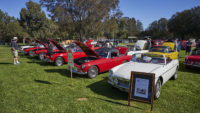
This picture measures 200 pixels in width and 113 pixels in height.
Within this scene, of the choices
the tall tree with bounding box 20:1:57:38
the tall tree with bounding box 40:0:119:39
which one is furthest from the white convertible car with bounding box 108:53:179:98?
the tall tree with bounding box 20:1:57:38

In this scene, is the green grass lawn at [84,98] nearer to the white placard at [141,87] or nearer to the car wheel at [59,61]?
the white placard at [141,87]

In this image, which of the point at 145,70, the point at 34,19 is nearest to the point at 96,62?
the point at 145,70

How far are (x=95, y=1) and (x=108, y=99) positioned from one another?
479 inches

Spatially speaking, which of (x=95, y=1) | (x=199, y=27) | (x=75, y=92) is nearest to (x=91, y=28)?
(x=95, y=1)

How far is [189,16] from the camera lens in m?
48.2

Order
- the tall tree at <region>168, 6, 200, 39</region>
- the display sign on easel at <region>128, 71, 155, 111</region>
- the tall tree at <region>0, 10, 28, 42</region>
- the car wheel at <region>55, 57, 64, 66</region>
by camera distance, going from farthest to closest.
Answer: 1. the tall tree at <region>168, 6, 200, 39</region>
2. the tall tree at <region>0, 10, 28, 42</region>
3. the car wheel at <region>55, 57, 64, 66</region>
4. the display sign on easel at <region>128, 71, 155, 111</region>

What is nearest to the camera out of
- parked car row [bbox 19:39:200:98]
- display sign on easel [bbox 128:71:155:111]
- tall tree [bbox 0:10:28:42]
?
display sign on easel [bbox 128:71:155:111]

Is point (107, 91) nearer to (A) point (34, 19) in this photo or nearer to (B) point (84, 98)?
(B) point (84, 98)

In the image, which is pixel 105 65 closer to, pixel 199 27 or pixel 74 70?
pixel 74 70

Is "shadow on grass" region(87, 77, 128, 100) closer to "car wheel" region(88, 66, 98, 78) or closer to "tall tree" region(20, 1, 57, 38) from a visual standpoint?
"car wheel" region(88, 66, 98, 78)

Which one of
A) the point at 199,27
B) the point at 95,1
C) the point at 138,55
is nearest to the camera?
the point at 138,55

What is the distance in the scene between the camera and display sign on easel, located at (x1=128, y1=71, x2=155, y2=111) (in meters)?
3.45

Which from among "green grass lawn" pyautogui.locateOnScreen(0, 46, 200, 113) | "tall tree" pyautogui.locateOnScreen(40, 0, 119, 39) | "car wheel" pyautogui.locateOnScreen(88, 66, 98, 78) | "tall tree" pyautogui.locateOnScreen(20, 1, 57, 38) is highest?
"tall tree" pyautogui.locateOnScreen(20, 1, 57, 38)

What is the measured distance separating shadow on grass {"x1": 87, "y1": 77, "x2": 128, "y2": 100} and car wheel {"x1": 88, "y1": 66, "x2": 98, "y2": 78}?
27.7 inches
